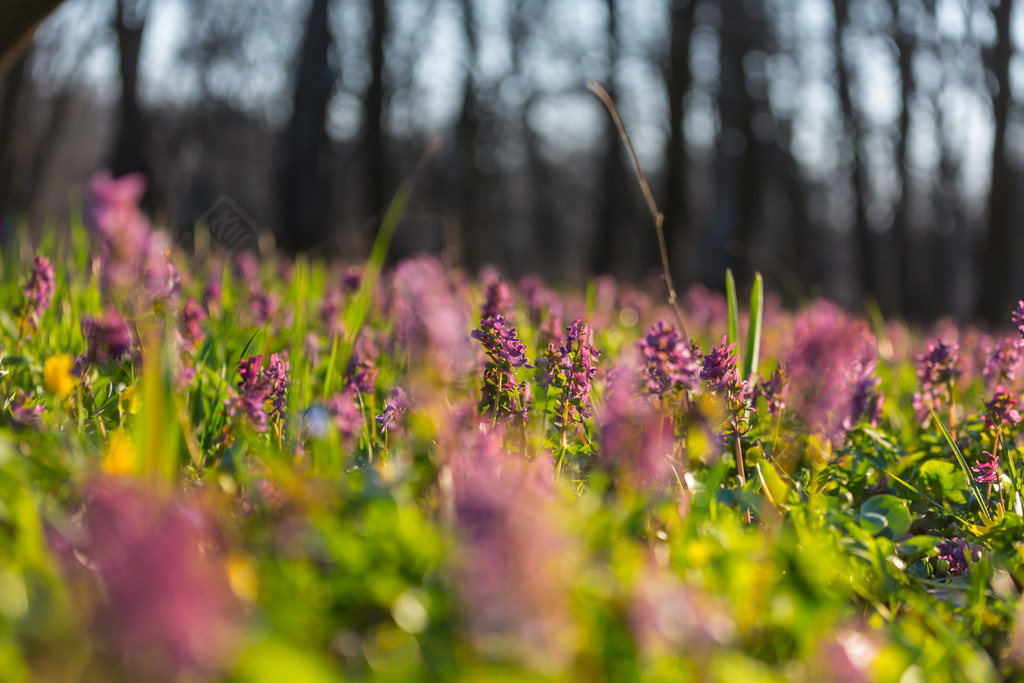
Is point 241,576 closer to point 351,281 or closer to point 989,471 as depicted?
point 989,471

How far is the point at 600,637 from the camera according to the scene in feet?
3.01

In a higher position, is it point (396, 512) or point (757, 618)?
point (396, 512)

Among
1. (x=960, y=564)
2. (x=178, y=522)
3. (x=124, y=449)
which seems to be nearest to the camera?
(x=178, y=522)

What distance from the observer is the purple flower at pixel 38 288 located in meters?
2.31

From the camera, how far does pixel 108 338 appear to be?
1.80 metres

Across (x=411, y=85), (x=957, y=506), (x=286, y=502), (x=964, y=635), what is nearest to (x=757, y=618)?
(x=964, y=635)

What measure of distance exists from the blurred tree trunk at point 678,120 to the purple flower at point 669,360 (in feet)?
34.4

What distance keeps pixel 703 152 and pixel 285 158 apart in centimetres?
2726

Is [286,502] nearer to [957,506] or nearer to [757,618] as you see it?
[757,618]

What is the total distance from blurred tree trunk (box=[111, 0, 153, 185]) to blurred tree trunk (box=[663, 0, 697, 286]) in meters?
7.69

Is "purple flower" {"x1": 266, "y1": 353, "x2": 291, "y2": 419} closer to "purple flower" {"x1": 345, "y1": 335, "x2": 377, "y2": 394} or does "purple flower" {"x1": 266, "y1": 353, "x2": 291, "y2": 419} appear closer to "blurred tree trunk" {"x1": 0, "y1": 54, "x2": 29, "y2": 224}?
"purple flower" {"x1": 345, "y1": 335, "x2": 377, "y2": 394}

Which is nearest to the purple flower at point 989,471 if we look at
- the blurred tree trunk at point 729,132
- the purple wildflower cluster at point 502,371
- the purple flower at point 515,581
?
the purple wildflower cluster at point 502,371

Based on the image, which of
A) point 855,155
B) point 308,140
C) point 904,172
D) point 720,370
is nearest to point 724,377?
point 720,370

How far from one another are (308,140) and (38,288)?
7313mm
